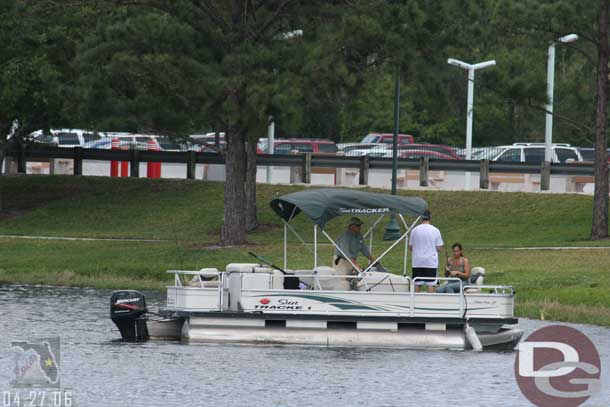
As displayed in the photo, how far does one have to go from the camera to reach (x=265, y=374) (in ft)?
72.7

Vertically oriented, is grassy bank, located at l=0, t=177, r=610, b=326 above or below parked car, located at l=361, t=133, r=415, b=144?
below

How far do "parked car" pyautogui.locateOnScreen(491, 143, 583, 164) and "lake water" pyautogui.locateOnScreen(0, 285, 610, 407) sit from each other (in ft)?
114

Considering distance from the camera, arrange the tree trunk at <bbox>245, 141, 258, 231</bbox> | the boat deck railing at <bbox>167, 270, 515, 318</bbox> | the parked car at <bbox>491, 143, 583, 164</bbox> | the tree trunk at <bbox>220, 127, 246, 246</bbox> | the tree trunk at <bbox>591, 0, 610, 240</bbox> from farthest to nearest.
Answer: the parked car at <bbox>491, 143, 583, 164</bbox> → the tree trunk at <bbox>245, 141, 258, 231</bbox> → the tree trunk at <bbox>591, 0, 610, 240</bbox> → the tree trunk at <bbox>220, 127, 246, 246</bbox> → the boat deck railing at <bbox>167, 270, 515, 318</bbox>

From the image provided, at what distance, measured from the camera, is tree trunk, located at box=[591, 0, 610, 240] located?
4216cm

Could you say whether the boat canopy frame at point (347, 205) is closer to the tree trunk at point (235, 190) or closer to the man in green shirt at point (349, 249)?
the man in green shirt at point (349, 249)

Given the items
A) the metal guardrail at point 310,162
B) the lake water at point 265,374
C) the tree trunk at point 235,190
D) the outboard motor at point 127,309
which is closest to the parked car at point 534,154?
the metal guardrail at point 310,162

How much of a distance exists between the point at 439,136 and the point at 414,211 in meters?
58.2

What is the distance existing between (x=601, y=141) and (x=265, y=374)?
23.0m

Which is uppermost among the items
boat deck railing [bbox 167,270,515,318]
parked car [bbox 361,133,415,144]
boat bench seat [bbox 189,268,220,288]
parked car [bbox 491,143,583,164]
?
parked car [bbox 361,133,415,144]

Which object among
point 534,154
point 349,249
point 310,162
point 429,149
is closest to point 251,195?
Answer: point 310,162

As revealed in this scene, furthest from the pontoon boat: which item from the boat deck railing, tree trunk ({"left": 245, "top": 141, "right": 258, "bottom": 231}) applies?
tree trunk ({"left": 245, "top": 141, "right": 258, "bottom": 231})

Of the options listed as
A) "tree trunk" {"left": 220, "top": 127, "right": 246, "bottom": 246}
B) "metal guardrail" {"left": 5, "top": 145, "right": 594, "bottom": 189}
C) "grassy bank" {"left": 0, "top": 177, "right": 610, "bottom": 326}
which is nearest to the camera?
"grassy bank" {"left": 0, "top": 177, "right": 610, "bottom": 326}
